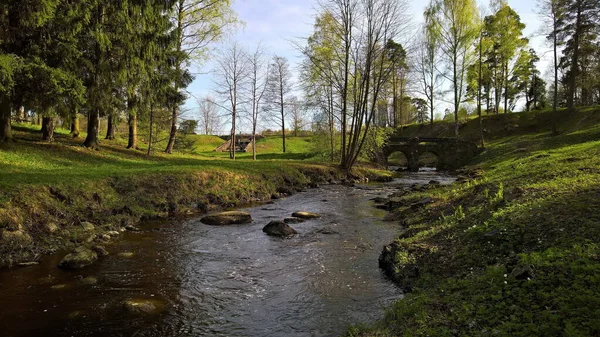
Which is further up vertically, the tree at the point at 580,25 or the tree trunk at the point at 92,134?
the tree at the point at 580,25

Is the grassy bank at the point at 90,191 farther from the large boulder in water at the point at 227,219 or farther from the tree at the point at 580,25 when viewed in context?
the tree at the point at 580,25

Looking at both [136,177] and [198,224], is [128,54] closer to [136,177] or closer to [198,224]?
[136,177]

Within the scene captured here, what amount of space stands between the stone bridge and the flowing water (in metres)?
31.6

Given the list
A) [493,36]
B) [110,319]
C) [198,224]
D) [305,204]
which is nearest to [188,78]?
[305,204]

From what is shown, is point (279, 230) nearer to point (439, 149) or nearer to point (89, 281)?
point (89, 281)

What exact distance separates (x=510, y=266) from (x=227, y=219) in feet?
30.7

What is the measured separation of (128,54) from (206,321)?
16.0 metres

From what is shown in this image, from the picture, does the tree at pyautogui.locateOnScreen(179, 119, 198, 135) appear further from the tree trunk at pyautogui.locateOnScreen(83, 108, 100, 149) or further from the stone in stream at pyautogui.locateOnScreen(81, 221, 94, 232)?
the stone in stream at pyautogui.locateOnScreen(81, 221, 94, 232)

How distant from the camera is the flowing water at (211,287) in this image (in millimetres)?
5332

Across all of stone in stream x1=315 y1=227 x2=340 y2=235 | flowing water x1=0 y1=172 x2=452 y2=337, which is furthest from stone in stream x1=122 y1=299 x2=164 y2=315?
stone in stream x1=315 y1=227 x2=340 y2=235

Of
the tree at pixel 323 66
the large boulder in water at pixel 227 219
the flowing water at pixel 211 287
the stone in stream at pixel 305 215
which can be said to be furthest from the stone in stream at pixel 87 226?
the tree at pixel 323 66

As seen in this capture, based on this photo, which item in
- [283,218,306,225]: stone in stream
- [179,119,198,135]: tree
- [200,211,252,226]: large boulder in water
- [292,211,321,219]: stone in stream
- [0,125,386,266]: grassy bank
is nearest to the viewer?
[0,125,386,266]: grassy bank

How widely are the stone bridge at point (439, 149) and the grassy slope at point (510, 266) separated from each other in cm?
3068

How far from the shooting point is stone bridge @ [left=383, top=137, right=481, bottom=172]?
128 ft
